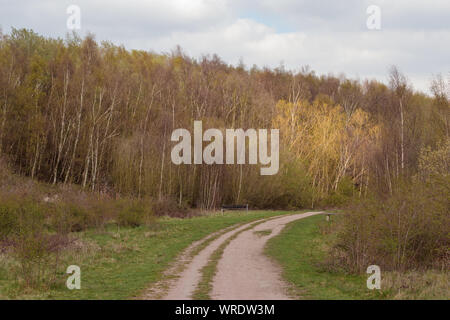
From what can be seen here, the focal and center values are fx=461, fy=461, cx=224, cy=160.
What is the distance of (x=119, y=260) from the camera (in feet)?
55.7

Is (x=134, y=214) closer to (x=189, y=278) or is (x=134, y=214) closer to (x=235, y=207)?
(x=189, y=278)

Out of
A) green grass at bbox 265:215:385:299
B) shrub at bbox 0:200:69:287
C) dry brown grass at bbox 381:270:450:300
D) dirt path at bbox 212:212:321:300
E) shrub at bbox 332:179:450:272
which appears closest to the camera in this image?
dry brown grass at bbox 381:270:450:300

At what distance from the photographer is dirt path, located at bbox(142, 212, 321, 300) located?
10992mm

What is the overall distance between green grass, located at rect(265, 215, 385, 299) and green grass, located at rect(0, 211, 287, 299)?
3943 mm

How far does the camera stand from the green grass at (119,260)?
11.3 meters

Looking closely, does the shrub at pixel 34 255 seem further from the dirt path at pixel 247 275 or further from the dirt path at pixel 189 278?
the dirt path at pixel 247 275

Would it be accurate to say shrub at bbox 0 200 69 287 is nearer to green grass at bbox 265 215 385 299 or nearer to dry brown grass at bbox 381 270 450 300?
green grass at bbox 265 215 385 299

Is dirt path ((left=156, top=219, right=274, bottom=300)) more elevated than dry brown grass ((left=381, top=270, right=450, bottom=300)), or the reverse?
dry brown grass ((left=381, top=270, right=450, bottom=300))

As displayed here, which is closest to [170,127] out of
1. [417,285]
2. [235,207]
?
[235,207]

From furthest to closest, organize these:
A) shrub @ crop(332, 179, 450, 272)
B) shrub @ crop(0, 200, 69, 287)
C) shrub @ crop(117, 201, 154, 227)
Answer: shrub @ crop(117, 201, 154, 227) → shrub @ crop(332, 179, 450, 272) → shrub @ crop(0, 200, 69, 287)

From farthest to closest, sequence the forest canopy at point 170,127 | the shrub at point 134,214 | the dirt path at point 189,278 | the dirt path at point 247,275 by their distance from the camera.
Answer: the forest canopy at point 170,127 < the shrub at point 134,214 < the dirt path at point 247,275 < the dirt path at point 189,278

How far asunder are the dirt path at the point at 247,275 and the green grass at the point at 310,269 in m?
0.43

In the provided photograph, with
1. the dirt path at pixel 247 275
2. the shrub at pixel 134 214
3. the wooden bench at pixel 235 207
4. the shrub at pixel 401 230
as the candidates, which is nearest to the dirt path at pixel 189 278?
the dirt path at pixel 247 275

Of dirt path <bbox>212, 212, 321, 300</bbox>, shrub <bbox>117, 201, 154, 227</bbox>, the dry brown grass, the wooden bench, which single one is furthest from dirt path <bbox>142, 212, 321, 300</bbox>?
the wooden bench
